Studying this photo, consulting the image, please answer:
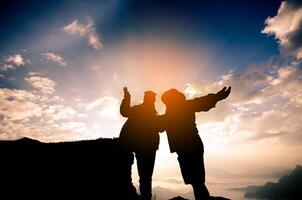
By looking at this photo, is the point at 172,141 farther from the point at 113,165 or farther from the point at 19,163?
the point at 19,163

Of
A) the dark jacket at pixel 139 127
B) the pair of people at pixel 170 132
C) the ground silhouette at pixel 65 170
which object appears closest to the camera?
the pair of people at pixel 170 132

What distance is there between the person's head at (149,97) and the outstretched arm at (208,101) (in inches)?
67.5

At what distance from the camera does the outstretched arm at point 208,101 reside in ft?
27.7

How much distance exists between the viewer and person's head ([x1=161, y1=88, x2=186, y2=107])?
8531 mm

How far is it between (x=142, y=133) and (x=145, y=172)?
142 centimetres

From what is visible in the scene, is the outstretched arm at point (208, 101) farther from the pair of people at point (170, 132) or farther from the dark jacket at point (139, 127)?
the dark jacket at point (139, 127)

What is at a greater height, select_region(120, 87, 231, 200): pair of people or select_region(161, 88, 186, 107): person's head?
select_region(161, 88, 186, 107): person's head

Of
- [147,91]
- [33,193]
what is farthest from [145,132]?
[33,193]

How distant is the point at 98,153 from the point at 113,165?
82cm

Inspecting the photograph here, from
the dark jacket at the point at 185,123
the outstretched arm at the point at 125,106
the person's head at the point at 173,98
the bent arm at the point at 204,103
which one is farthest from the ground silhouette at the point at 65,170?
the bent arm at the point at 204,103

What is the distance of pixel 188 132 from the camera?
8.07 metres

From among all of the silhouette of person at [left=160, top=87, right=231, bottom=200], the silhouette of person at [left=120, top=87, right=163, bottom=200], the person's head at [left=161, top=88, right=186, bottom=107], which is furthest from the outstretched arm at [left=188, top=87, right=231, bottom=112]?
the silhouette of person at [left=120, top=87, right=163, bottom=200]

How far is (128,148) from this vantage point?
30.3 feet

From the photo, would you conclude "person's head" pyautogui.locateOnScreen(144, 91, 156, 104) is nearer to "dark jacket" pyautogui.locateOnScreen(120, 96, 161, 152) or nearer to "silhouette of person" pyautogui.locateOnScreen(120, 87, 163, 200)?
"silhouette of person" pyautogui.locateOnScreen(120, 87, 163, 200)
